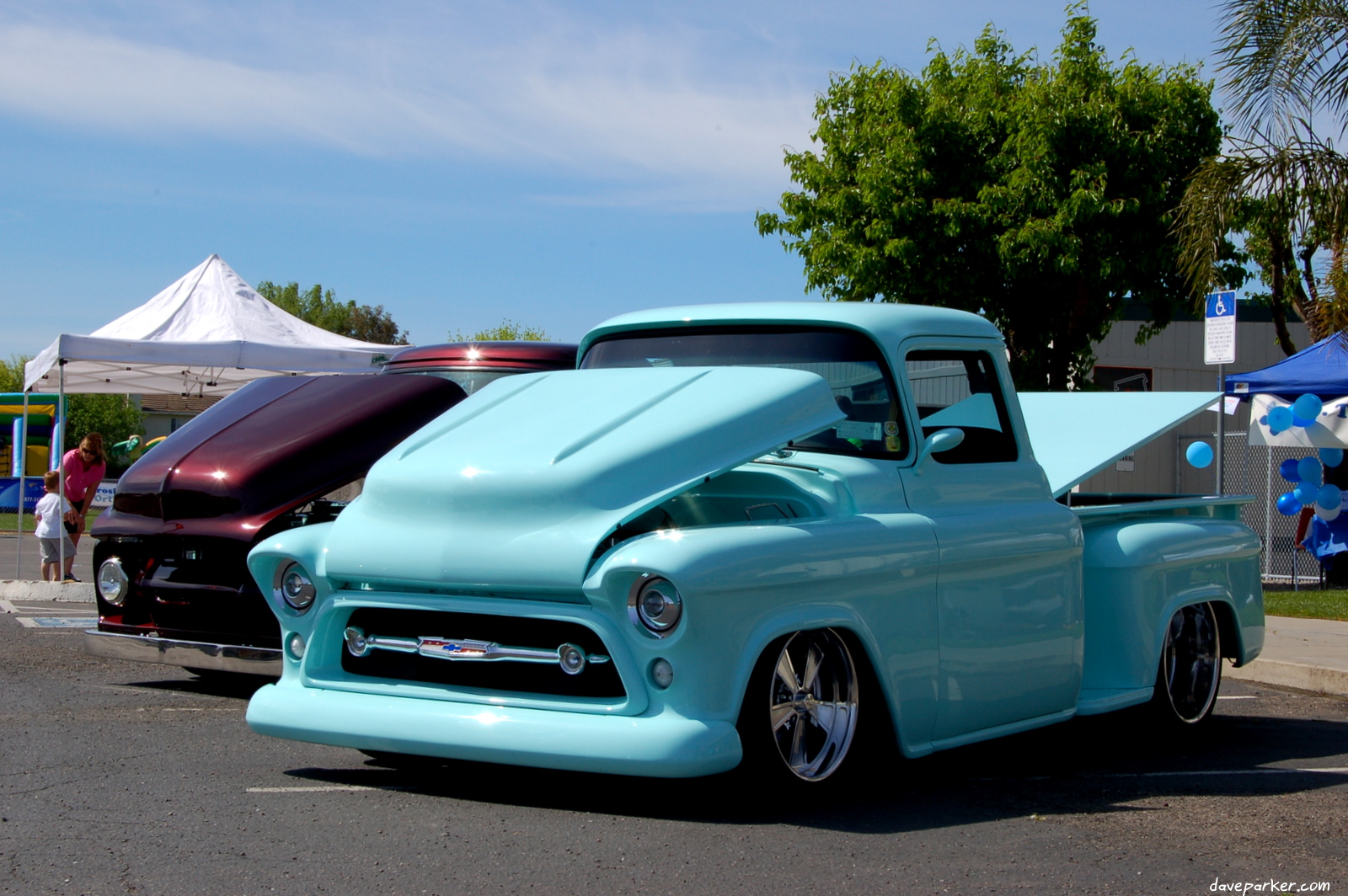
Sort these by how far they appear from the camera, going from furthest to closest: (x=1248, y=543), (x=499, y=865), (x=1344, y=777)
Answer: (x=1248, y=543)
(x=1344, y=777)
(x=499, y=865)

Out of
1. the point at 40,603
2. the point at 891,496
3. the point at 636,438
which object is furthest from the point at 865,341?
the point at 40,603

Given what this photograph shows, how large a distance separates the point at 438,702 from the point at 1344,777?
3890 mm

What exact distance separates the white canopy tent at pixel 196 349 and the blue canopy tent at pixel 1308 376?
29.4 ft

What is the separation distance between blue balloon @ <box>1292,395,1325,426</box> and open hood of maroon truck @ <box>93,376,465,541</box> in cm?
920

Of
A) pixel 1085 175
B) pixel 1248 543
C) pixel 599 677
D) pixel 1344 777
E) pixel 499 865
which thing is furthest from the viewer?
pixel 1085 175

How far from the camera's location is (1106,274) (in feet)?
68.0

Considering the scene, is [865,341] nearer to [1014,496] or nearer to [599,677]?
[1014,496]

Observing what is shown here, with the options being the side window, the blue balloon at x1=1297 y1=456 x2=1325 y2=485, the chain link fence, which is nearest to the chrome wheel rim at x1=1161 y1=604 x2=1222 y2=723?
the side window

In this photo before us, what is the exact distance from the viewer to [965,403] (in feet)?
20.5

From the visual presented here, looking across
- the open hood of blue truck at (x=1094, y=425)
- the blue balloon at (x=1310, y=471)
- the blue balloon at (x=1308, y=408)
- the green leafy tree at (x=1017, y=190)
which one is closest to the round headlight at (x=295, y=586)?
the open hood of blue truck at (x=1094, y=425)

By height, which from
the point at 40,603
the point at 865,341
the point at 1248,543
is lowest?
the point at 40,603

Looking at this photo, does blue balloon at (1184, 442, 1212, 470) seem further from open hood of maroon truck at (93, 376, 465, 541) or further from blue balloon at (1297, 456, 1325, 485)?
open hood of maroon truck at (93, 376, 465, 541)

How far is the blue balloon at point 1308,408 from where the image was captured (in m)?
14.0

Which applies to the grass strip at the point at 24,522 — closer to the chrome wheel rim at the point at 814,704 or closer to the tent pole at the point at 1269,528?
the tent pole at the point at 1269,528
